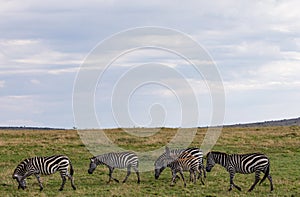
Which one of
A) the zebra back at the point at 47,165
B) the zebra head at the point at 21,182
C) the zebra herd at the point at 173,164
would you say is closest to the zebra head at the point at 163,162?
the zebra herd at the point at 173,164

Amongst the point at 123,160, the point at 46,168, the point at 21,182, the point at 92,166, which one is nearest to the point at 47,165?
the point at 46,168

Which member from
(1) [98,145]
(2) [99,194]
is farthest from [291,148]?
(2) [99,194]

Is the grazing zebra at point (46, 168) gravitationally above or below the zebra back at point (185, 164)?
below

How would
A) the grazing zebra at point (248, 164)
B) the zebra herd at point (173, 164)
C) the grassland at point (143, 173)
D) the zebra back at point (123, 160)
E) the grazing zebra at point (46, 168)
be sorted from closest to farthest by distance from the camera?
the grassland at point (143, 173)
the grazing zebra at point (248, 164)
the zebra herd at point (173, 164)
the grazing zebra at point (46, 168)
the zebra back at point (123, 160)

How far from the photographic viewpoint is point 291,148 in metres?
30.3

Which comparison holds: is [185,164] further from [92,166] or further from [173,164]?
[92,166]

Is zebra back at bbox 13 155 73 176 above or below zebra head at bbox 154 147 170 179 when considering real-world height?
below

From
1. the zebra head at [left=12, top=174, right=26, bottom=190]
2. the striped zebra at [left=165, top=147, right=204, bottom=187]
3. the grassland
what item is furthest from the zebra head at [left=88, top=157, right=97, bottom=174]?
the striped zebra at [left=165, top=147, right=204, bottom=187]

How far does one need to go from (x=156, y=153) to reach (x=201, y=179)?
11.1 meters

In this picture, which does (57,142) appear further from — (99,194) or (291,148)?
(99,194)

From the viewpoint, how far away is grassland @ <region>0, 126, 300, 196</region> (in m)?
16.6

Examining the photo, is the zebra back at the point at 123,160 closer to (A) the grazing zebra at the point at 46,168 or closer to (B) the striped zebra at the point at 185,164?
(B) the striped zebra at the point at 185,164

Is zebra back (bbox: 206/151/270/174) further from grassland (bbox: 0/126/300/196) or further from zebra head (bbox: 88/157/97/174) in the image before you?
zebra head (bbox: 88/157/97/174)

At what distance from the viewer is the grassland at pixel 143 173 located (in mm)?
16584
